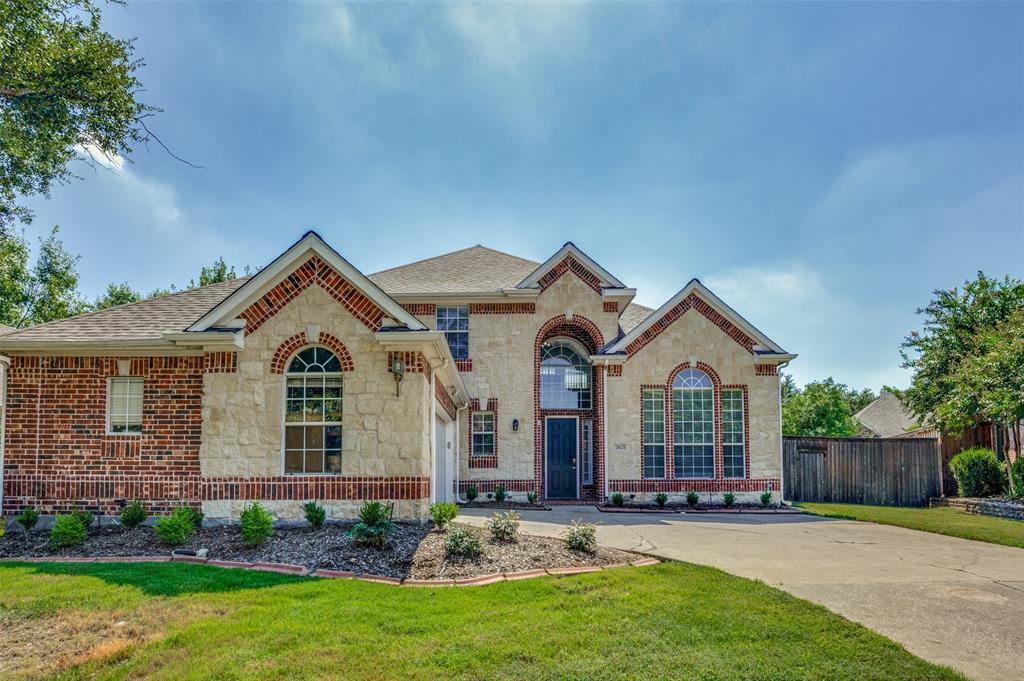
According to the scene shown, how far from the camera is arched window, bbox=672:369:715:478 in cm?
1753

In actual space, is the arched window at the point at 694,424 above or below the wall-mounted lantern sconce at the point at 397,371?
below

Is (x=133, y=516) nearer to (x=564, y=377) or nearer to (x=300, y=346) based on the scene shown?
(x=300, y=346)

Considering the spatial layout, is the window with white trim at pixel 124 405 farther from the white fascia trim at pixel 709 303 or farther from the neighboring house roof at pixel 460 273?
the white fascia trim at pixel 709 303

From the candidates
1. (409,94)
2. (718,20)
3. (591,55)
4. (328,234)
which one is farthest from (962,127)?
(328,234)

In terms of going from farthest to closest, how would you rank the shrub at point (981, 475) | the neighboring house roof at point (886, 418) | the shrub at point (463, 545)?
the neighboring house roof at point (886, 418) → the shrub at point (981, 475) → the shrub at point (463, 545)

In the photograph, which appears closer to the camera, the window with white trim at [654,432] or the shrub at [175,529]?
the shrub at [175,529]

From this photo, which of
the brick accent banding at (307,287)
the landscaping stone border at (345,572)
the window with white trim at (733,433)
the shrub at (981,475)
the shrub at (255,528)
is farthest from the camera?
the shrub at (981,475)

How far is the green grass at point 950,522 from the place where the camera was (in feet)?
38.7

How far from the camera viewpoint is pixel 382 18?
11391 mm

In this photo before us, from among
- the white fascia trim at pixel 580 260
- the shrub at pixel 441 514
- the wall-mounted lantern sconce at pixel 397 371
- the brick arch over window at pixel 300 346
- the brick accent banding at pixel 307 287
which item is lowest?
the shrub at pixel 441 514

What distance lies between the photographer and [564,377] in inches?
751

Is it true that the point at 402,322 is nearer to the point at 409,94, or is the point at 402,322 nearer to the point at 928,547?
the point at 409,94

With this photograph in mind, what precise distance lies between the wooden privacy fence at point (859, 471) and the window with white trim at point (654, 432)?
5.68 metres

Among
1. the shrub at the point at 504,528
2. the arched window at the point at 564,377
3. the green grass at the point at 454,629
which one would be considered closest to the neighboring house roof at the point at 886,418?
the arched window at the point at 564,377
